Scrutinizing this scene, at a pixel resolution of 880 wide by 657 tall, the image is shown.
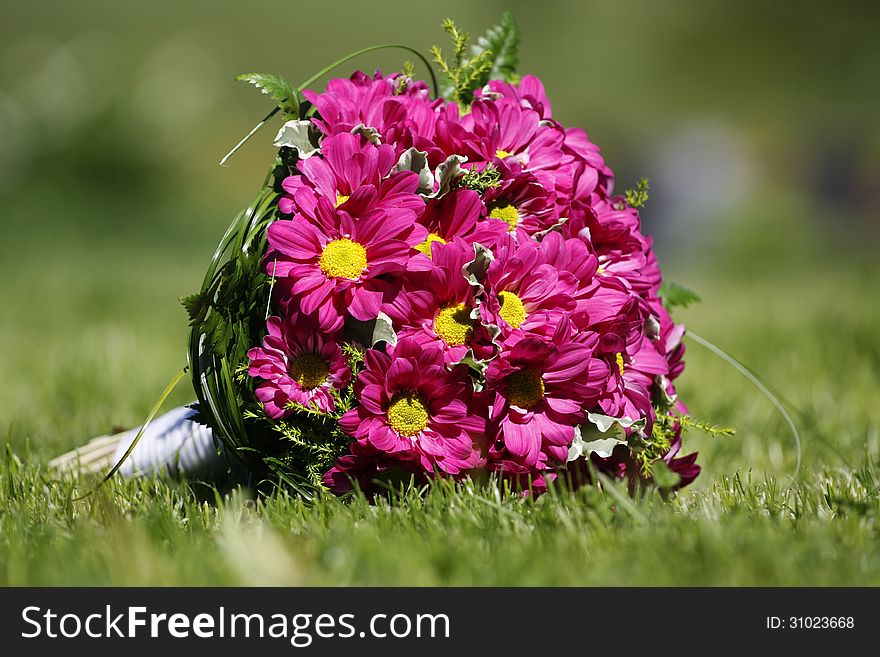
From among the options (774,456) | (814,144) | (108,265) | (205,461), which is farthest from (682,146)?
(205,461)

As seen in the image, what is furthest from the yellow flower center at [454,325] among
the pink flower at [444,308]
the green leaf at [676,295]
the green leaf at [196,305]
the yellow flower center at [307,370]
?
the green leaf at [676,295]

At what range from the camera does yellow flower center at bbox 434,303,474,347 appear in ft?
5.08

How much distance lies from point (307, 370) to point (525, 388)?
36 centimetres

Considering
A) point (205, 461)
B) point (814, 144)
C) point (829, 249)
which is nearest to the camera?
point (205, 461)

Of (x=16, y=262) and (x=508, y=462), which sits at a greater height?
(x=16, y=262)

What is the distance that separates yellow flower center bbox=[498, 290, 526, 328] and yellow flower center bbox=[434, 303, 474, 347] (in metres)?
0.06

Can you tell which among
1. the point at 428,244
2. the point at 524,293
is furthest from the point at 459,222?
the point at 524,293

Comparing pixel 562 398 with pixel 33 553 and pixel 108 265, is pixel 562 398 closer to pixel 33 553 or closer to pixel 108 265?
pixel 33 553

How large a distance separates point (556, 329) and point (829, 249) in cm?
757

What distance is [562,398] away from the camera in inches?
61.4

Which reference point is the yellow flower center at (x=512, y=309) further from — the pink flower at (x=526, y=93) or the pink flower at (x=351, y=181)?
the pink flower at (x=526, y=93)

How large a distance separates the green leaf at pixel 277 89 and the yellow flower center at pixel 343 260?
300 mm

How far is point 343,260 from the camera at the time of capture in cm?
153

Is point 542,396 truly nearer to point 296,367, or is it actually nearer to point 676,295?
point 296,367
